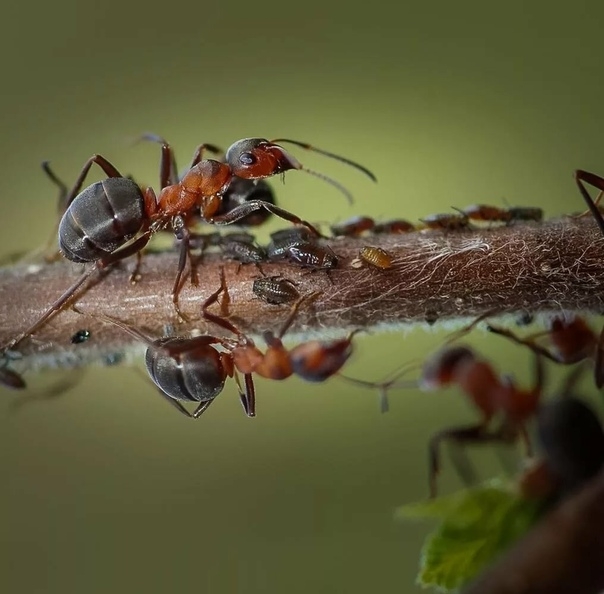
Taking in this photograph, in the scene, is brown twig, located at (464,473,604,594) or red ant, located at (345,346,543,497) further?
red ant, located at (345,346,543,497)

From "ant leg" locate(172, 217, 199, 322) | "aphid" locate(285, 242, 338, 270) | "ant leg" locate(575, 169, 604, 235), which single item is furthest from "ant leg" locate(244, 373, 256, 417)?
"ant leg" locate(575, 169, 604, 235)

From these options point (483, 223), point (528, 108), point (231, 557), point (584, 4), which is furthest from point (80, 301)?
point (584, 4)

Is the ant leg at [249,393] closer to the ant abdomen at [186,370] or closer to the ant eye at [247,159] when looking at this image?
the ant abdomen at [186,370]

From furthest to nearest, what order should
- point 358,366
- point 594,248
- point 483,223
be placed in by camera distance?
1. point 358,366
2. point 483,223
3. point 594,248

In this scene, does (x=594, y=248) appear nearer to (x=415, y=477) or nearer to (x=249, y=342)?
(x=249, y=342)

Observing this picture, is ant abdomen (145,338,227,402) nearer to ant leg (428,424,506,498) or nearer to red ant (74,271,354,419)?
red ant (74,271,354,419)

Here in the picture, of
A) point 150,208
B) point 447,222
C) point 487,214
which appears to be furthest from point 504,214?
point 150,208

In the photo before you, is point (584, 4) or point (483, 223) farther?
point (584, 4)

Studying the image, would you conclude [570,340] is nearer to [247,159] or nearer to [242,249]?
[242,249]
